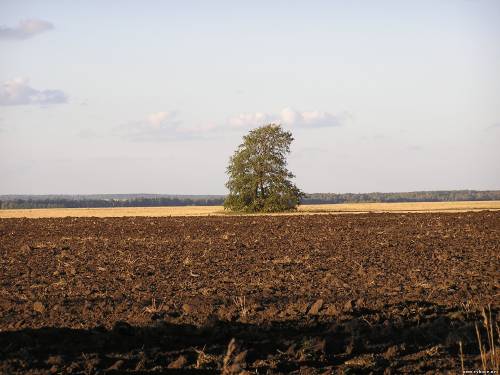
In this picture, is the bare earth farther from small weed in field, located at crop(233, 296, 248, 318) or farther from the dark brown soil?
small weed in field, located at crop(233, 296, 248, 318)

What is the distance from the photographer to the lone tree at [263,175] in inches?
2586

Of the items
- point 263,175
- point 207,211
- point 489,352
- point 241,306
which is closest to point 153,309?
point 241,306

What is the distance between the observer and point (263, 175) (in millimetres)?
66062

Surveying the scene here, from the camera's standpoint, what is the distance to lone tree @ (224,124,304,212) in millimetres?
65688

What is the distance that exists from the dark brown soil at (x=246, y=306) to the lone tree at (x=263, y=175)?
36169 mm

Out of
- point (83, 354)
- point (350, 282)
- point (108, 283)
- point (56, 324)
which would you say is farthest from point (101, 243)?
point (83, 354)

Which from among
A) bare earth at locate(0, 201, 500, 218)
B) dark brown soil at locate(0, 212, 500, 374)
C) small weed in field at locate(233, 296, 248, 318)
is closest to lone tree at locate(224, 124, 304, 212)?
bare earth at locate(0, 201, 500, 218)

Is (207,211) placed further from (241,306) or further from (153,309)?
(153,309)

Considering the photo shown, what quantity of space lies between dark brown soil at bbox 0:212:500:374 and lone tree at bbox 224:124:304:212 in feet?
119

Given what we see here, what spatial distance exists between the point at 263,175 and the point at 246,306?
172 feet

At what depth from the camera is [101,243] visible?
30828 mm

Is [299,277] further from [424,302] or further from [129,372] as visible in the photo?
[129,372]

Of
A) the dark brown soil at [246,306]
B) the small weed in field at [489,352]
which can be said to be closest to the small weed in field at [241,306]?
the dark brown soil at [246,306]

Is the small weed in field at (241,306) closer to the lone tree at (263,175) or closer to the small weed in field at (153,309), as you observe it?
the small weed in field at (153,309)
